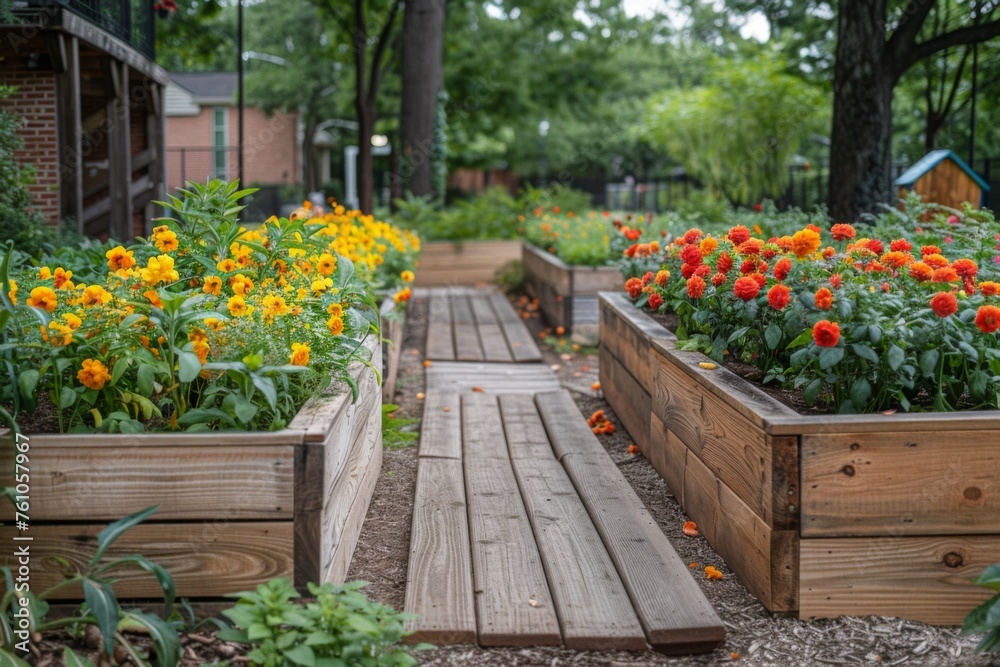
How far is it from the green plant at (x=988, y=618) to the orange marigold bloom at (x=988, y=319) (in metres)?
0.66

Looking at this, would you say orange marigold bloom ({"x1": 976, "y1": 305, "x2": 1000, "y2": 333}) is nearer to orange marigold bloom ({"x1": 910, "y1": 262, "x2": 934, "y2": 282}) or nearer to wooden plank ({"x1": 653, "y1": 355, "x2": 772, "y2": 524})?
orange marigold bloom ({"x1": 910, "y1": 262, "x2": 934, "y2": 282})

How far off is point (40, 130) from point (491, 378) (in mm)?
5562

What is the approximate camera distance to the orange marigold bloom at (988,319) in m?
2.62

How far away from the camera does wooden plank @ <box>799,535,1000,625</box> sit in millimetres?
2693

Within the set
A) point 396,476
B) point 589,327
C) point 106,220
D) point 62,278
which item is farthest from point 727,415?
point 106,220

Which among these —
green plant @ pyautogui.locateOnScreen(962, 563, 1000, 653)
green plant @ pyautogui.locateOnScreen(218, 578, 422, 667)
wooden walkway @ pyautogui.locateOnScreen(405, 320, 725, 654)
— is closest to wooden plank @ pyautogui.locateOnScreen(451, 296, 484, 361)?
wooden walkway @ pyautogui.locateOnScreen(405, 320, 725, 654)

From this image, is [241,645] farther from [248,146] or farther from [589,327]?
[248,146]

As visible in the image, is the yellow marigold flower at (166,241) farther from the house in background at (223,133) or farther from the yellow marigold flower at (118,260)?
the house in background at (223,133)

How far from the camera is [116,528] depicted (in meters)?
2.27

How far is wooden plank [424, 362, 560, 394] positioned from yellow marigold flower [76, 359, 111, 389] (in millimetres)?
3549

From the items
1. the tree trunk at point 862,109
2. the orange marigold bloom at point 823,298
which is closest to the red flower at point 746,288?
the orange marigold bloom at point 823,298

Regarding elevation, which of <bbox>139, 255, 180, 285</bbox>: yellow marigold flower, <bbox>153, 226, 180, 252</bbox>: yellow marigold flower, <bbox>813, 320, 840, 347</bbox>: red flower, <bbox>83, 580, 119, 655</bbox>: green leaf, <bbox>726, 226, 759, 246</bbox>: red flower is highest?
<bbox>726, 226, 759, 246</bbox>: red flower

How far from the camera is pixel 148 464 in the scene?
2.49 m

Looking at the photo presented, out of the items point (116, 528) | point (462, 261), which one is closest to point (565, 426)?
point (116, 528)
